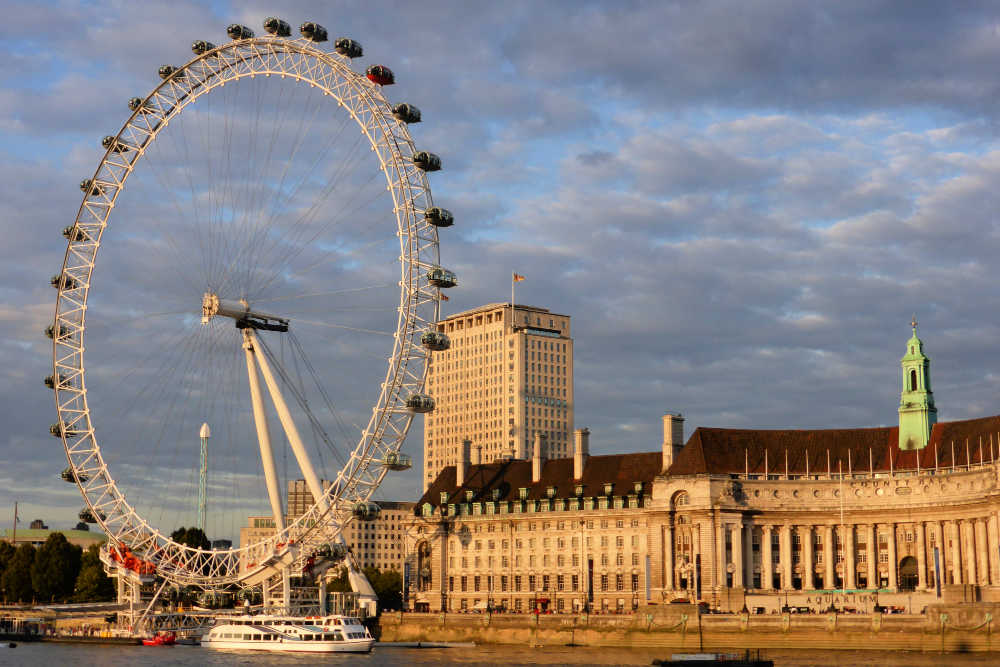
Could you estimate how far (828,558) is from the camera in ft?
435

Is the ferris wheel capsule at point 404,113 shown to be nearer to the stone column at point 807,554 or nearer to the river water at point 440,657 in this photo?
the river water at point 440,657

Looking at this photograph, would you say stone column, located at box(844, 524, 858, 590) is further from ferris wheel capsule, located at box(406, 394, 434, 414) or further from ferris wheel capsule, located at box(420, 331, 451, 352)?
ferris wheel capsule, located at box(420, 331, 451, 352)

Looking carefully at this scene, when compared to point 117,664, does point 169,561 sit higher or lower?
higher

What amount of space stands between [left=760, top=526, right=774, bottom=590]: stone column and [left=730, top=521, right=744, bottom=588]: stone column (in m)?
2.98

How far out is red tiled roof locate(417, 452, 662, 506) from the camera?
142875 mm

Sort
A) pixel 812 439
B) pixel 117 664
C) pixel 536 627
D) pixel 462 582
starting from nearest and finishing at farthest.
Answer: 1. pixel 117 664
2. pixel 536 627
3. pixel 812 439
4. pixel 462 582

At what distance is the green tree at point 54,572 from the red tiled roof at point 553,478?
47376 mm

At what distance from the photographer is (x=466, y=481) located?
15662cm

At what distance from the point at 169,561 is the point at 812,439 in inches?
2688

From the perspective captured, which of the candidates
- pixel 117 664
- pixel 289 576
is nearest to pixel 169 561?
pixel 289 576

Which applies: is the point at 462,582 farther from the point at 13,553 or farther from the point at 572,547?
the point at 13,553

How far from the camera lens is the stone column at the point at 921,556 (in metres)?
127

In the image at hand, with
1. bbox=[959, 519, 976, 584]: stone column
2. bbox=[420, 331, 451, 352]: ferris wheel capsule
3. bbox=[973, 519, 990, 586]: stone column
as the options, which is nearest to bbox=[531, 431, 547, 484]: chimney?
bbox=[959, 519, 976, 584]: stone column

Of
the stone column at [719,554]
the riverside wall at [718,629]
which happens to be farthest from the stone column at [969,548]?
the riverside wall at [718,629]
